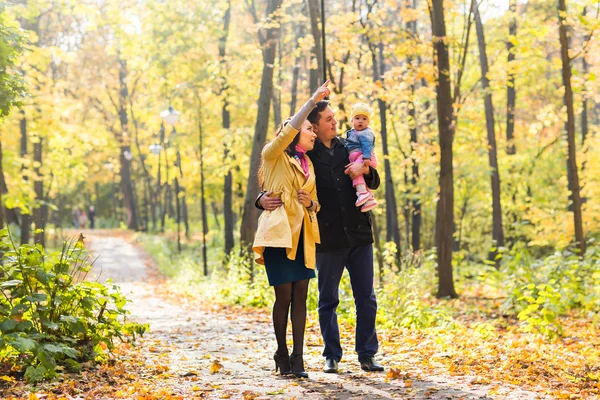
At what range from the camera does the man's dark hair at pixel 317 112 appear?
5555 millimetres

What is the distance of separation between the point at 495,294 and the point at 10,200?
10.9 metres

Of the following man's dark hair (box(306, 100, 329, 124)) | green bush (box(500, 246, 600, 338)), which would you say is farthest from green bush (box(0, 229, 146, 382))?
green bush (box(500, 246, 600, 338))

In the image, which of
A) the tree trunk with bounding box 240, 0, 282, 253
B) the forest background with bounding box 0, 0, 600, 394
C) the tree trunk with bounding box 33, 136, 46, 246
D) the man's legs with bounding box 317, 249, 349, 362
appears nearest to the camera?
the man's legs with bounding box 317, 249, 349, 362

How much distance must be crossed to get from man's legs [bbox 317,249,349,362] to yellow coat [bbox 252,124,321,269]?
0.33 m

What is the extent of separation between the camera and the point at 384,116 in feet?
67.5

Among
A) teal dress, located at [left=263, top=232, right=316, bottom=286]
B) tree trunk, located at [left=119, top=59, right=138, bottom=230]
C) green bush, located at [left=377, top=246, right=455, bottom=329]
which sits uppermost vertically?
tree trunk, located at [left=119, top=59, right=138, bottom=230]

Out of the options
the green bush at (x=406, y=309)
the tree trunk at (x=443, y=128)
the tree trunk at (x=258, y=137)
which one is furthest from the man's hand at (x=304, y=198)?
the tree trunk at (x=258, y=137)

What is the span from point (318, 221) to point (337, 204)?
0.66 ft

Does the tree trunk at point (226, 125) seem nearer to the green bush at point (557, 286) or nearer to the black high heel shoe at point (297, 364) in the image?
the green bush at point (557, 286)

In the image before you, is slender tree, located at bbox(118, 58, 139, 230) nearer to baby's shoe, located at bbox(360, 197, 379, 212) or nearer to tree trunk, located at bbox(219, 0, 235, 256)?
tree trunk, located at bbox(219, 0, 235, 256)

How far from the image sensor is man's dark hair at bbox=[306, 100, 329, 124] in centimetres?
555

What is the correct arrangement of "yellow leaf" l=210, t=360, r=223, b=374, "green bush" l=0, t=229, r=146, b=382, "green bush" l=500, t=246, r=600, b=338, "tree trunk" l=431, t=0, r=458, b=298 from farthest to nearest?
1. "tree trunk" l=431, t=0, r=458, b=298
2. "green bush" l=500, t=246, r=600, b=338
3. "yellow leaf" l=210, t=360, r=223, b=374
4. "green bush" l=0, t=229, r=146, b=382

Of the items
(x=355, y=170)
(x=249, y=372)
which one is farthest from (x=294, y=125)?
(x=249, y=372)

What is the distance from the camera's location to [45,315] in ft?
18.0
